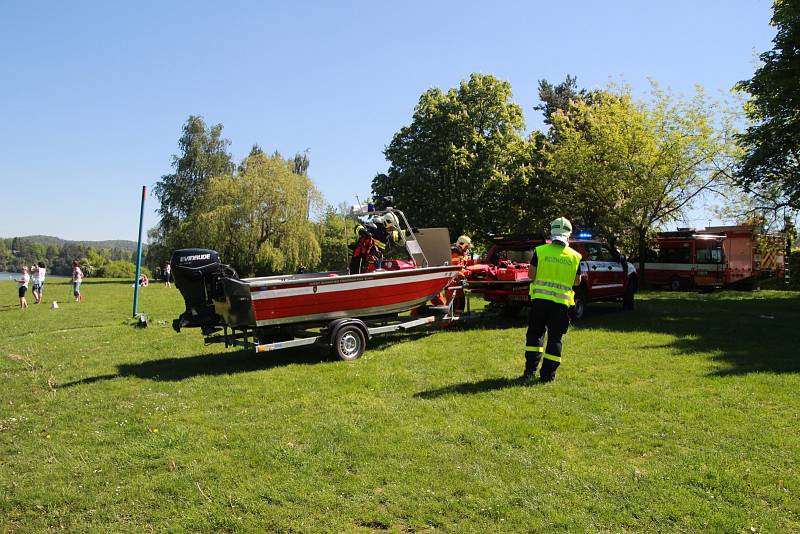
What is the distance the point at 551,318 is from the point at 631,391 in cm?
125

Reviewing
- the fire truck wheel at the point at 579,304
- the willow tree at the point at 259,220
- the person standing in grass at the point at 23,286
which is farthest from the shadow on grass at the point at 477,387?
the willow tree at the point at 259,220

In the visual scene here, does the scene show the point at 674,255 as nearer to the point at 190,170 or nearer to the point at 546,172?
the point at 546,172

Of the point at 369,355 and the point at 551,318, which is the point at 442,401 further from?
the point at 369,355

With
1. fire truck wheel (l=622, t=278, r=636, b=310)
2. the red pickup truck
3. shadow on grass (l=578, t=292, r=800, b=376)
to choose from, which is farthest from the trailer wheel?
fire truck wheel (l=622, t=278, r=636, b=310)

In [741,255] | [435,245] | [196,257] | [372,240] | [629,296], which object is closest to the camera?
[196,257]

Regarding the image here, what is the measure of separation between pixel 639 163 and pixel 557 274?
18.0 m

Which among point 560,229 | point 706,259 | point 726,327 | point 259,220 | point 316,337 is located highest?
point 259,220

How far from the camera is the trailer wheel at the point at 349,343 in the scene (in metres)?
8.94

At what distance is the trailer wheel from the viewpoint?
8.94 m

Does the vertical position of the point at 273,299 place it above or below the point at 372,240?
below

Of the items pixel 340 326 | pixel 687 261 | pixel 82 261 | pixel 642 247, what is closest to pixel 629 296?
pixel 340 326

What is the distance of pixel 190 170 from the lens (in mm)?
54250

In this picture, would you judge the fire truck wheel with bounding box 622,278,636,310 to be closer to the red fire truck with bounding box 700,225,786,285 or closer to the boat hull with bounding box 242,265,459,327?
the boat hull with bounding box 242,265,459,327

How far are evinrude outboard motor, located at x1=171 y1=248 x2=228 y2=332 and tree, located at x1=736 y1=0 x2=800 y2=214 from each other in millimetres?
15439
